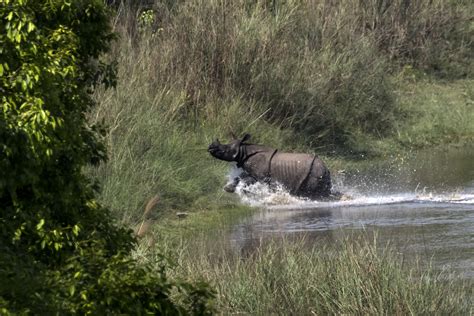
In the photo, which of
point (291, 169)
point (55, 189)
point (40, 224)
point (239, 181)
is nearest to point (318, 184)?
point (291, 169)

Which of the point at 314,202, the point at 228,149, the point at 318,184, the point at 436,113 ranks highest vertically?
the point at 228,149

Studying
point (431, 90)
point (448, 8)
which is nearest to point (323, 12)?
point (431, 90)

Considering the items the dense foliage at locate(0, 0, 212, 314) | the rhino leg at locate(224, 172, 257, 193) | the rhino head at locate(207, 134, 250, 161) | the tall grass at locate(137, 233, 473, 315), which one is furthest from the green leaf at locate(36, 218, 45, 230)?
the rhino head at locate(207, 134, 250, 161)

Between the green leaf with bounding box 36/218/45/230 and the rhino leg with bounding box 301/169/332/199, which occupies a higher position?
the green leaf with bounding box 36/218/45/230

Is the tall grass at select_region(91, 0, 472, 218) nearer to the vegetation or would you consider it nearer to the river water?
the vegetation

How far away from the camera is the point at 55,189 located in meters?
6.43

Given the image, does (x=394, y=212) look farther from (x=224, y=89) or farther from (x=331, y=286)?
(x=331, y=286)

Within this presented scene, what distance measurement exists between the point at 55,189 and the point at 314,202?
39.9 ft

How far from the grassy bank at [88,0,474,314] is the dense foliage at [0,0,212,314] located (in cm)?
276

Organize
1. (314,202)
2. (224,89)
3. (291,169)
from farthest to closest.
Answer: (224,89), (291,169), (314,202)

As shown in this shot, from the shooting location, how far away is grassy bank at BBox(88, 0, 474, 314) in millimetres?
9258

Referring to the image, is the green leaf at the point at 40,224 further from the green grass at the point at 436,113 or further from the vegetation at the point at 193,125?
the green grass at the point at 436,113

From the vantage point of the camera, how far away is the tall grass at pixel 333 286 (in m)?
8.80

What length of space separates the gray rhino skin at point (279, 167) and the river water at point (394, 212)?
0.22 m
